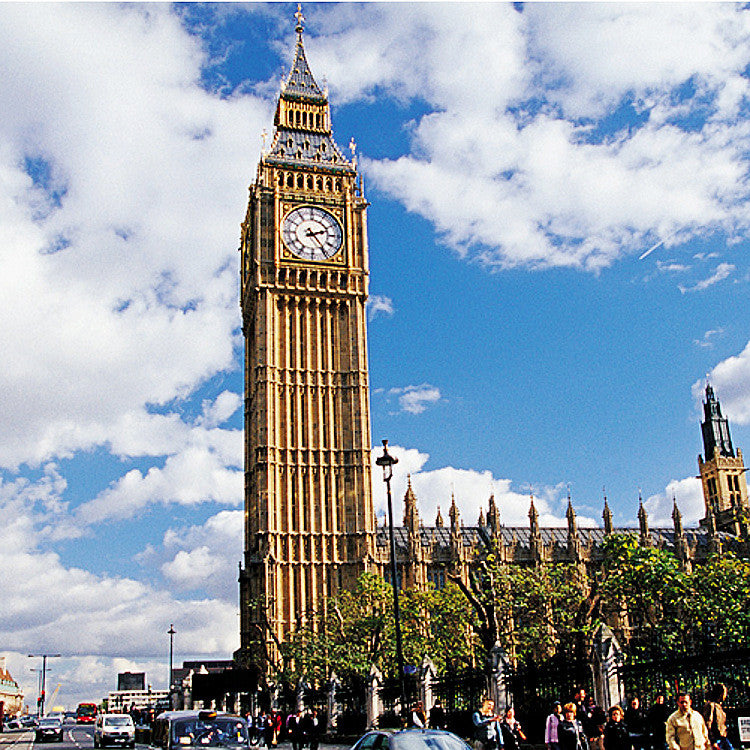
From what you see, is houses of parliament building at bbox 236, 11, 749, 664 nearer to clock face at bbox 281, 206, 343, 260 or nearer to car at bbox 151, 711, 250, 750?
clock face at bbox 281, 206, 343, 260

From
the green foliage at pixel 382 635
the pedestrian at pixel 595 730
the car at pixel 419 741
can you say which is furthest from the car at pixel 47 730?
the car at pixel 419 741

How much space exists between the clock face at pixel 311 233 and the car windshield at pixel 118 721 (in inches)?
1796

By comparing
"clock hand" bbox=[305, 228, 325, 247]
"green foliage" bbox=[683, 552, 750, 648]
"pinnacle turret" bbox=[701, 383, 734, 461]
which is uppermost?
"clock hand" bbox=[305, 228, 325, 247]

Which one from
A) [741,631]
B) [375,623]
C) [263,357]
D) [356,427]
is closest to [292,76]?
[263,357]

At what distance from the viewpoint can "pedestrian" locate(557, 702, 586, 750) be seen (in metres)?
17.9

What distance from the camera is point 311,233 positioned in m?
78.8

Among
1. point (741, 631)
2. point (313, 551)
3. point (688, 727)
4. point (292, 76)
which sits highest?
point (292, 76)

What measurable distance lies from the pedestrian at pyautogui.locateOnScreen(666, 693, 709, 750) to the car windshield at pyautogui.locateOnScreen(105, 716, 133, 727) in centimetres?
3080

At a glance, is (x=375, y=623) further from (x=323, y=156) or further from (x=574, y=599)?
(x=323, y=156)

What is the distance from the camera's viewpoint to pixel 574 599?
131ft

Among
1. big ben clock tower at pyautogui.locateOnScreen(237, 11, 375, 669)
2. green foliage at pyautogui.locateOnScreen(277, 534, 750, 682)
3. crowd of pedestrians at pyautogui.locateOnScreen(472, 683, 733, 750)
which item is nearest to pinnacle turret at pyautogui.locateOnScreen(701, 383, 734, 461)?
big ben clock tower at pyautogui.locateOnScreen(237, 11, 375, 669)

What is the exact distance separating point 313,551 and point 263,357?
16.2 meters

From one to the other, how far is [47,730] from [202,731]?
28.4 m

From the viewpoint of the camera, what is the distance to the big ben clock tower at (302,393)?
6950 cm
